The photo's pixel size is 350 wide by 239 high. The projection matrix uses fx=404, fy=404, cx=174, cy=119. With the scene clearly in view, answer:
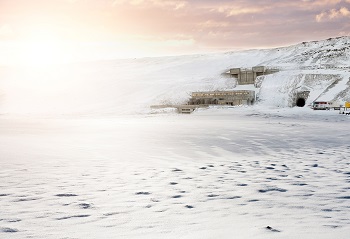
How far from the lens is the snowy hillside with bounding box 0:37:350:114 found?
39688mm

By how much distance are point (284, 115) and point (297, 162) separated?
20.9 m

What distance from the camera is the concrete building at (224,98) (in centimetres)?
3912

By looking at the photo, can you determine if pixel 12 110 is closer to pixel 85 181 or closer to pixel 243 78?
pixel 243 78

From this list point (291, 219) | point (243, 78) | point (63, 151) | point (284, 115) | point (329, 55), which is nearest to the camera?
point (291, 219)

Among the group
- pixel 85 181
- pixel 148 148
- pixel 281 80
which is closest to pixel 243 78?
pixel 281 80

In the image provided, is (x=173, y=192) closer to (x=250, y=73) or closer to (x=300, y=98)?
(x=300, y=98)

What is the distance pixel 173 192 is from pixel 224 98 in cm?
3455

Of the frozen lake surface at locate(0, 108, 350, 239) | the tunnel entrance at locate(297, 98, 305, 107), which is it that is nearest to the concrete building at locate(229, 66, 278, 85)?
the tunnel entrance at locate(297, 98, 305, 107)

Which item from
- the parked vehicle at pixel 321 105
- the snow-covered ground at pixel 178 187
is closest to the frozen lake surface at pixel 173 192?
the snow-covered ground at pixel 178 187

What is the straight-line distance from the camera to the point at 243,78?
47906 millimetres

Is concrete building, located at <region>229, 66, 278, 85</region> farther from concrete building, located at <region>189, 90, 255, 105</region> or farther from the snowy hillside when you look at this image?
concrete building, located at <region>189, 90, 255, 105</region>

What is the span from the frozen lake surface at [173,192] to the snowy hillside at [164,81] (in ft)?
87.6

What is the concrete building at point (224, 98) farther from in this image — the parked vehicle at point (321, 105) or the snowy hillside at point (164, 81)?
the parked vehicle at point (321, 105)

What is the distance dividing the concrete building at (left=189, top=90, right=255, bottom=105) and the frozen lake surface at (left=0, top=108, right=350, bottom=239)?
2749 cm
